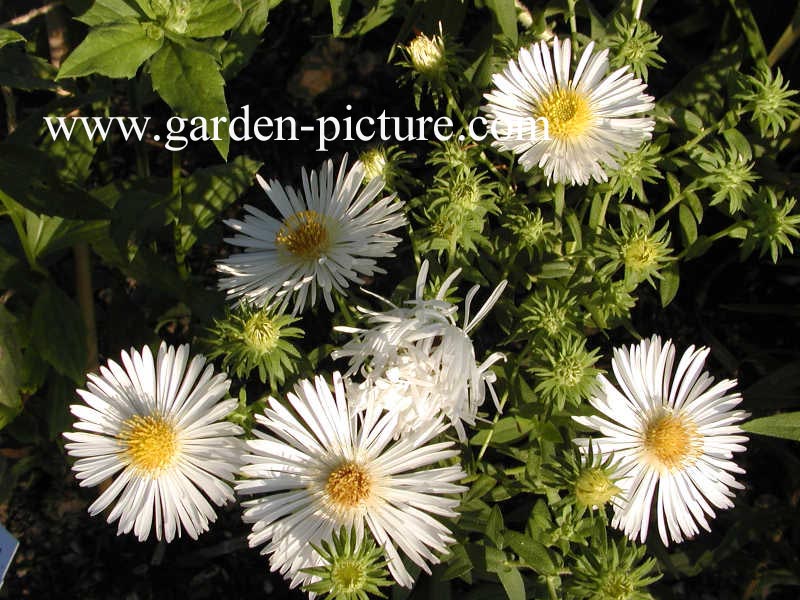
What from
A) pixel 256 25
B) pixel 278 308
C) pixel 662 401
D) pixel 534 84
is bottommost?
pixel 662 401

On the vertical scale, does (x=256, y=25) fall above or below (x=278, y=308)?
above

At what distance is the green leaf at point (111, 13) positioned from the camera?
3.96 feet

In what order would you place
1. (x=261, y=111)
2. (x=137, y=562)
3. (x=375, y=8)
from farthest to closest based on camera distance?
(x=261, y=111) < (x=137, y=562) < (x=375, y=8)

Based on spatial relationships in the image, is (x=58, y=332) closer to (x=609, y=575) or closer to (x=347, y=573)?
(x=347, y=573)

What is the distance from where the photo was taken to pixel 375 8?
1556 mm

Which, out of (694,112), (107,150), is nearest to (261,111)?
(107,150)

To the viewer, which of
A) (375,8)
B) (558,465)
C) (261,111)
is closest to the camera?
(558,465)

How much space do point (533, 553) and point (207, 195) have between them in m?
0.87

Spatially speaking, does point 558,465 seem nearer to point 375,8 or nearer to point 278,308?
point 278,308

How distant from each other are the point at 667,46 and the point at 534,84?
694 mm

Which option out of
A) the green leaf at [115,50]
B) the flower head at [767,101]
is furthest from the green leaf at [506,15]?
the green leaf at [115,50]

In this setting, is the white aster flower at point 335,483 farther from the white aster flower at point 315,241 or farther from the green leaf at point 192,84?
the green leaf at point 192,84

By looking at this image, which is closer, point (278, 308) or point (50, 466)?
point (278, 308)

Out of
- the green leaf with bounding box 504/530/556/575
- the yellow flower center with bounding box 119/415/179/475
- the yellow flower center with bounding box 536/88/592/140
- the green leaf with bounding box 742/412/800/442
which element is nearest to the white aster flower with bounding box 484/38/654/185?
the yellow flower center with bounding box 536/88/592/140
